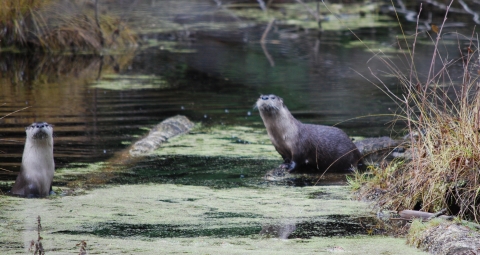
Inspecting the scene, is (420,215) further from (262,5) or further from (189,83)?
(262,5)

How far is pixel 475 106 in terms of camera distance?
16.9 ft

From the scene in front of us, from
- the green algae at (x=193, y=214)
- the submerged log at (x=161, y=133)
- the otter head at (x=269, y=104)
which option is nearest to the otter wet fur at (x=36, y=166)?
the green algae at (x=193, y=214)

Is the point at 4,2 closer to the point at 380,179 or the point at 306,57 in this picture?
the point at 306,57

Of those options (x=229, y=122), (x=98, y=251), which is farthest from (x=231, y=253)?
(x=229, y=122)

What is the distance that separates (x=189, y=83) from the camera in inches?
493

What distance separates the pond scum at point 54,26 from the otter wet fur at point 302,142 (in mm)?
8613

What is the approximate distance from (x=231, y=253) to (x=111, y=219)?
3.77ft

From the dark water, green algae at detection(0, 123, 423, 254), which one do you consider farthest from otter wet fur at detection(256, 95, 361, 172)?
the dark water

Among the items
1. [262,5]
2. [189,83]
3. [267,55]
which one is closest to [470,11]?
[262,5]

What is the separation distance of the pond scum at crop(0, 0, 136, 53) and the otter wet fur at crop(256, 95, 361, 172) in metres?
8.61

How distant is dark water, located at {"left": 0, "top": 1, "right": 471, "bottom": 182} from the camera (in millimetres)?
8766

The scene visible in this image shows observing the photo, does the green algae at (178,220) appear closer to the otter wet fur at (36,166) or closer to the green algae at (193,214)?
the green algae at (193,214)

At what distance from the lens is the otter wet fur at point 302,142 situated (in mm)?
7121

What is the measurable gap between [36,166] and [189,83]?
683cm
